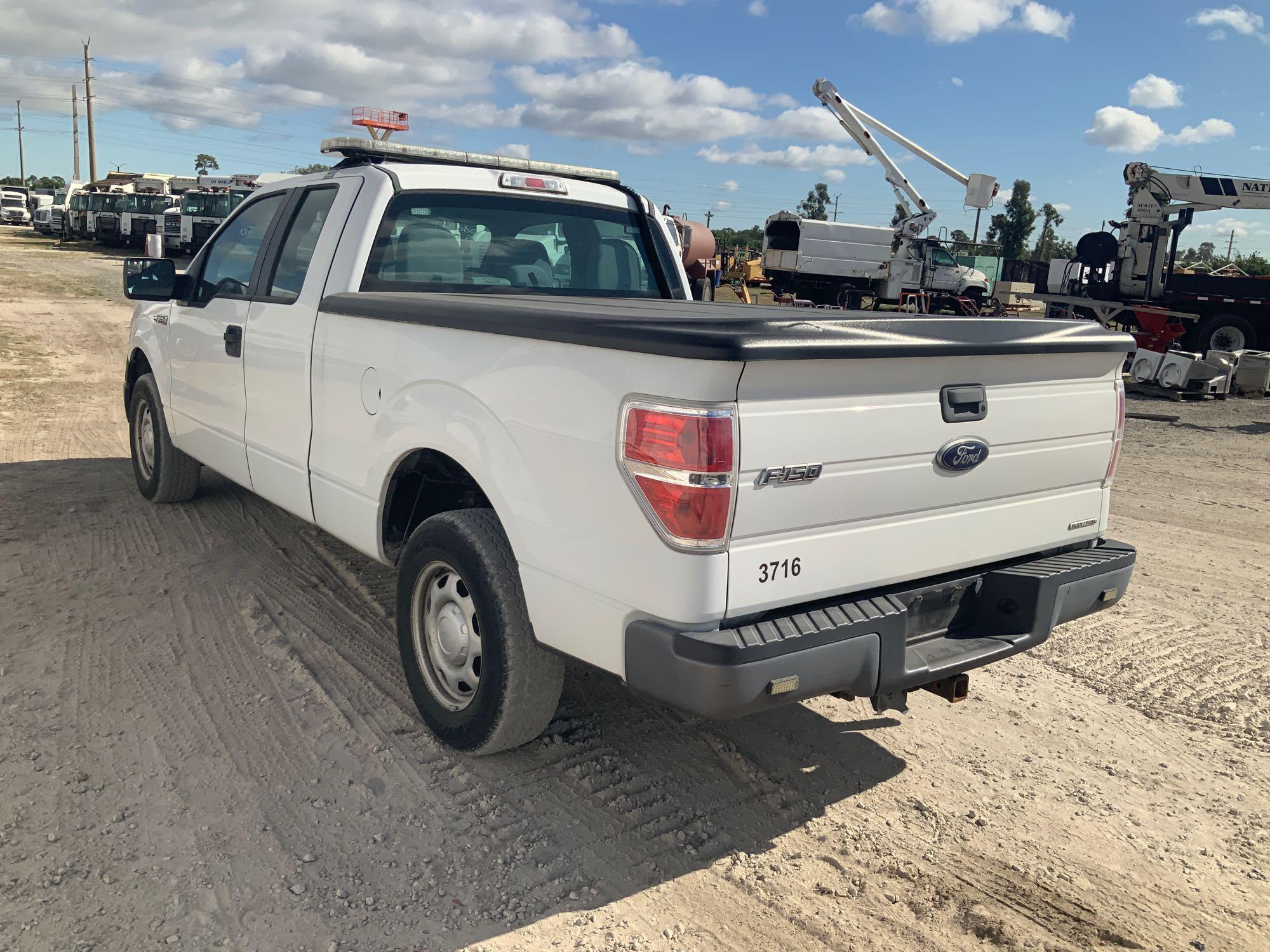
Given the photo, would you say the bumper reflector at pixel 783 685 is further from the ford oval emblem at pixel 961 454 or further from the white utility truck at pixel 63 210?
the white utility truck at pixel 63 210

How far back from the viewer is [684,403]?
2.48m

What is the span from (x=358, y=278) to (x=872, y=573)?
8.07 feet

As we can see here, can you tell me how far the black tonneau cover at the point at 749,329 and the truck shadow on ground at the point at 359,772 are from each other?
3.39ft

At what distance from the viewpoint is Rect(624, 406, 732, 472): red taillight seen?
247 cm

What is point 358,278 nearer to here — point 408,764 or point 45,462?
point 408,764

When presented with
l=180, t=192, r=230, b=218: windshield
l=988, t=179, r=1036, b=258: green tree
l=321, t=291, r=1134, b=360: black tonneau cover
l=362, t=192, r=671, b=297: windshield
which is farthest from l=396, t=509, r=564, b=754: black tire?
l=988, t=179, r=1036, b=258: green tree

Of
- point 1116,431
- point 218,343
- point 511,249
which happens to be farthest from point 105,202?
point 1116,431

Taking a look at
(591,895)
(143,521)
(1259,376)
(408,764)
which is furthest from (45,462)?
(1259,376)

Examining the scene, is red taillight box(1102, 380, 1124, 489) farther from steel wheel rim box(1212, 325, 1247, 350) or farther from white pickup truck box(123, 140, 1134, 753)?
steel wheel rim box(1212, 325, 1247, 350)

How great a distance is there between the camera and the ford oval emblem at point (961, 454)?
297 centimetres

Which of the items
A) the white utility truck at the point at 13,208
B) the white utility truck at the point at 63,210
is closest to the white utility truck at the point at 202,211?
the white utility truck at the point at 63,210

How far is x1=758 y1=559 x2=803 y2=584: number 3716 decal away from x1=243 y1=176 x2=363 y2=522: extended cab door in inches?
92.5

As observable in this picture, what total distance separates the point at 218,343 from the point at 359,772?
8.71ft

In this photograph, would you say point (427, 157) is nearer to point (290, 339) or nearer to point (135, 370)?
point (290, 339)
